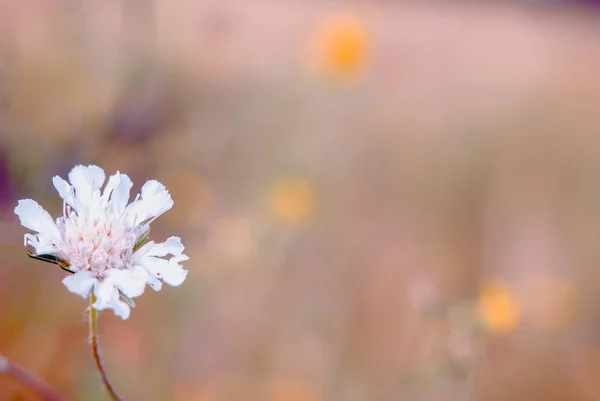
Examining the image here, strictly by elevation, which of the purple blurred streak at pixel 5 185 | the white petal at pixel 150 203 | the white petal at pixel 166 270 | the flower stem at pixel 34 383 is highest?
the purple blurred streak at pixel 5 185

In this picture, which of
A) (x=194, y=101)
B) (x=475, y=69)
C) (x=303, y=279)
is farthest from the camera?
(x=475, y=69)

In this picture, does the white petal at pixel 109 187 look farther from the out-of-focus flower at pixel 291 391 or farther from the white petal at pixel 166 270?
the out-of-focus flower at pixel 291 391

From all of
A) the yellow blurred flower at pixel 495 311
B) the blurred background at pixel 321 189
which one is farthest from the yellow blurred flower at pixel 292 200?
the yellow blurred flower at pixel 495 311

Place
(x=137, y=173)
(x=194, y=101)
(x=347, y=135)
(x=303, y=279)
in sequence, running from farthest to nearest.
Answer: (x=347, y=135) < (x=194, y=101) < (x=303, y=279) < (x=137, y=173)

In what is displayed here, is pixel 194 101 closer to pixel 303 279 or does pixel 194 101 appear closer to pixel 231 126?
pixel 231 126

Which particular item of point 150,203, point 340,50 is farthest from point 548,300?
point 150,203

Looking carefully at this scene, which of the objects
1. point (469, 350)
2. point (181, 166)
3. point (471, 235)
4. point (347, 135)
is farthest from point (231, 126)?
point (469, 350)
